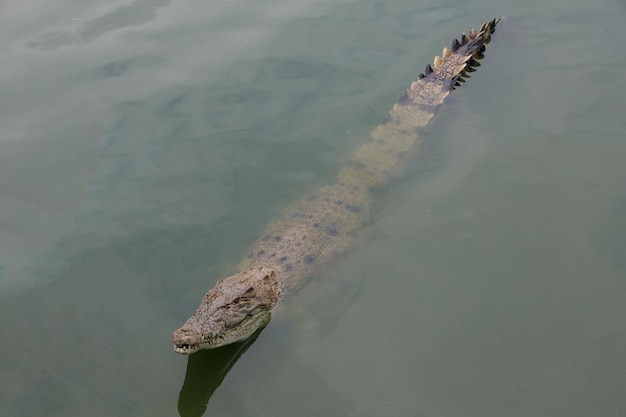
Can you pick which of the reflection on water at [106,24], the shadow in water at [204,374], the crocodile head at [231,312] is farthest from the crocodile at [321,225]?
the reflection on water at [106,24]

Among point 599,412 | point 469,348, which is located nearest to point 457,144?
point 469,348

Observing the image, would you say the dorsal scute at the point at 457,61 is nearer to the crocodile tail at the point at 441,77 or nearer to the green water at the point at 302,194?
the crocodile tail at the point at 441,77

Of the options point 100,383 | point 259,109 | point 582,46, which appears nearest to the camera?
point 100,383

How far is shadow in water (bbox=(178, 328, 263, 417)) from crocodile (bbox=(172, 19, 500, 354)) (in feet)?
0.49

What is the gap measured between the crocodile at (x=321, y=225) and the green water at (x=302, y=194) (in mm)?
169

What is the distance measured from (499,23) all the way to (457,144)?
8.33 feet

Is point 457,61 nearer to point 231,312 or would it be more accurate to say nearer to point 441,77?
point 441,77

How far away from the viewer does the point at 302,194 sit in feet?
20.1

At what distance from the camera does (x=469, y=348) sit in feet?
15.3

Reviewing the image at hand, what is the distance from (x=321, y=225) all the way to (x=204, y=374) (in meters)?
1.89

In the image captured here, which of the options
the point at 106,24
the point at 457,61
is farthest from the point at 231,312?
the point at 106,24

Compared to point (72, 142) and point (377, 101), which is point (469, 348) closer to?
point (377, 101)

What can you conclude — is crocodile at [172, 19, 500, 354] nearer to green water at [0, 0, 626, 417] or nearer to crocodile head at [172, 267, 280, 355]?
crocodile head at [172, 267, 280, 355]

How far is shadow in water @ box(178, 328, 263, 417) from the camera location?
169 inches
